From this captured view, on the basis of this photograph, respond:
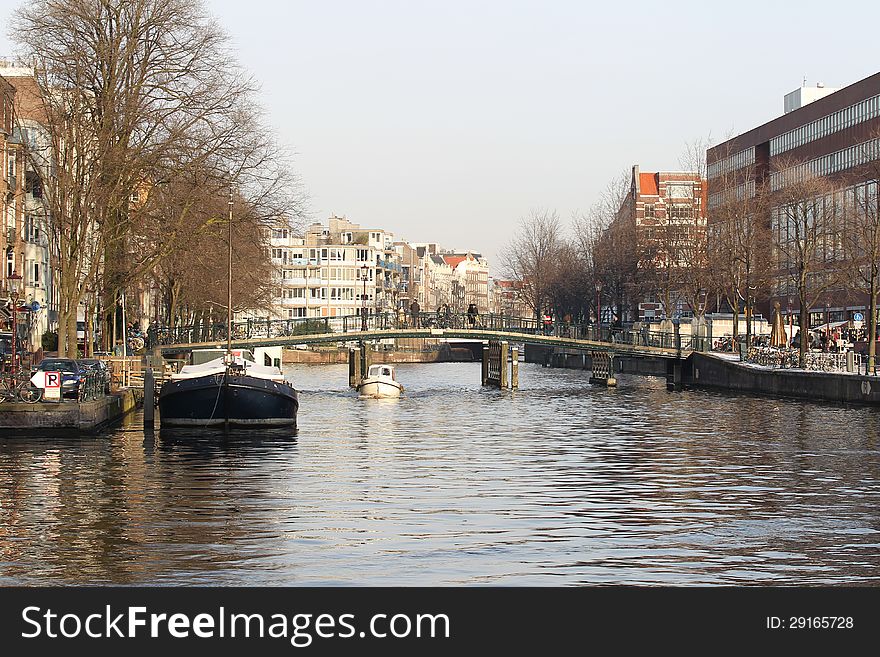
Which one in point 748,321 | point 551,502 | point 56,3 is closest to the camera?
point 551,502

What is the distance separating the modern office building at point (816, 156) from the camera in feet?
331

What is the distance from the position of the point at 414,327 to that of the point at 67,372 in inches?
1568

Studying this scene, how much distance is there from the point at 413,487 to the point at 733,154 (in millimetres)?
107722

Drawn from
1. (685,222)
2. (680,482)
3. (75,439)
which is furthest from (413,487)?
(685,222)

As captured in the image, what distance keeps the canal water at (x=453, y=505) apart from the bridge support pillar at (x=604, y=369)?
38.4 metres

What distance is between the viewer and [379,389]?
79.4 m

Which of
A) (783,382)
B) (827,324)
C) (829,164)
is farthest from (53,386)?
(829,164)

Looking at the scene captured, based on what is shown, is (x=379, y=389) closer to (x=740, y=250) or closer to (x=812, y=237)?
(x=740, y=250)

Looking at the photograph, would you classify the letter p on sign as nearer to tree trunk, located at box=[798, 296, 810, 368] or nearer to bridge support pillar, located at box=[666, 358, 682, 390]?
tree trunk, located at box=[798, 296, 810, 368]

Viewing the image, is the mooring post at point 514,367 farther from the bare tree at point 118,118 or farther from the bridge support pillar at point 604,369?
the bare tree at point 118,118

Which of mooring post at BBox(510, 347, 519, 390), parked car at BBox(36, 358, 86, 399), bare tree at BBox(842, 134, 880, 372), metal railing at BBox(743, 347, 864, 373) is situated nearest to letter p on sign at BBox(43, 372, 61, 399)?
parked car at BBox(36, 358, 86, 399)

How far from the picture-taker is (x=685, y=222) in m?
108
